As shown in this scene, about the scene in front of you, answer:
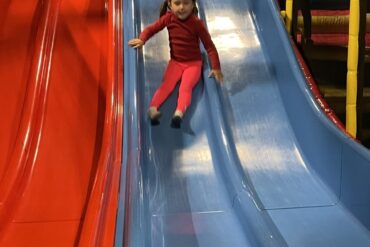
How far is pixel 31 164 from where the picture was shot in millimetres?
2414

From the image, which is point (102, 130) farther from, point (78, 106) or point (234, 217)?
point (234, 217)

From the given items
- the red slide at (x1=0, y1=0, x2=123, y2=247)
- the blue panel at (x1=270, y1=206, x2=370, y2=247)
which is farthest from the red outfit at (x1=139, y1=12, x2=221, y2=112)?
the blue panel at (x1=270, y1=206, x2=370, y2=247)

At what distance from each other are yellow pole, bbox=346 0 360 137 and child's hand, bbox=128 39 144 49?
3.66ft

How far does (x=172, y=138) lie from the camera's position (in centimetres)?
264

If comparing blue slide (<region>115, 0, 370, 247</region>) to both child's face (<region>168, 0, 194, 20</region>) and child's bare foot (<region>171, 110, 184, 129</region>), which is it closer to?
child's bare foot (<region>171, 110, 184, 129</region>)

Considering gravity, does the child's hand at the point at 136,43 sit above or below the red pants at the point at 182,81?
above

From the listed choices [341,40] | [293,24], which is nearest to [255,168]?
[293,24]

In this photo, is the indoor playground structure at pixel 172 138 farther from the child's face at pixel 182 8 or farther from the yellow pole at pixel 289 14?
the child's face at pixel 182 8

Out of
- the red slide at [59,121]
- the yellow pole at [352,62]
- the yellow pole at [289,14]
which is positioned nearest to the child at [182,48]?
A: the red slide at [59,121]

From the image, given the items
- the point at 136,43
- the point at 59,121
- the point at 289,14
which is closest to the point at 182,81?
the point at 136,43

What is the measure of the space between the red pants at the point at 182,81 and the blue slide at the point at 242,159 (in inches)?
2.6

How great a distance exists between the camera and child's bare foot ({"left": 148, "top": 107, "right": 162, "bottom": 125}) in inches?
105

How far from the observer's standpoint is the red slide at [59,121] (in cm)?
206

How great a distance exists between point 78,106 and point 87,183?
55 cm
